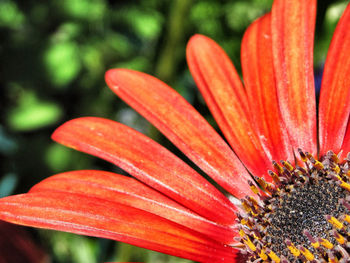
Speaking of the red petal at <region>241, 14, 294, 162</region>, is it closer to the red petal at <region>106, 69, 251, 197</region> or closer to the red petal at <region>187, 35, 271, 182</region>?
the red petal at <region>187, 35, 271, 182</region>

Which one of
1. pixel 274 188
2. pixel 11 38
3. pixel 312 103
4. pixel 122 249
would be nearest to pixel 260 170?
pixel 274 188

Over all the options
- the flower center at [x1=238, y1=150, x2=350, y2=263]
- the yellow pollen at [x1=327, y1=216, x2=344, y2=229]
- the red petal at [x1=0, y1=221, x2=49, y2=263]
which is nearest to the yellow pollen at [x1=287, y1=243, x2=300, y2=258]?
the flower center at [x1=238, y1=150, x2=350, y2=263]

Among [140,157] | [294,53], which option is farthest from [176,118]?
[294,53]

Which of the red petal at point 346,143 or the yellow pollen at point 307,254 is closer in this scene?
the yellow pollen at point 307,254

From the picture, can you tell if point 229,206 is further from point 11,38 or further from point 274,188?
point 11,38

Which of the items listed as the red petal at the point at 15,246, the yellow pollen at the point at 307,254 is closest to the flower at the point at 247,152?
the yellow pollen at the point at 307,254

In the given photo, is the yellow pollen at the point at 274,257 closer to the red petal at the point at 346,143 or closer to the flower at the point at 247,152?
the flower at the point at 247,152

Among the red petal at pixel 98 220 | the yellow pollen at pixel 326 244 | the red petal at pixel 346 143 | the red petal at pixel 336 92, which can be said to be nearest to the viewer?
the red petal at pixel 98 220
